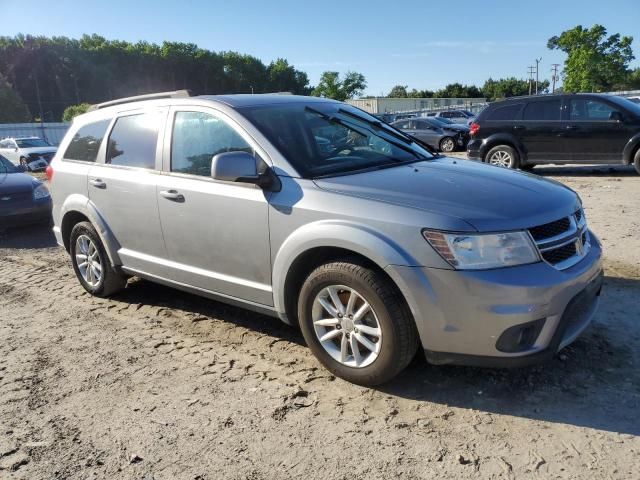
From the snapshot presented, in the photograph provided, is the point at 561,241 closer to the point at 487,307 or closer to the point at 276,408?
the point at 487,307

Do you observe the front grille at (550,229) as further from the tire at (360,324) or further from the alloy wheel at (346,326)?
the alloy wheel at (346,326)

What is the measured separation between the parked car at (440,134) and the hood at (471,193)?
16762mm

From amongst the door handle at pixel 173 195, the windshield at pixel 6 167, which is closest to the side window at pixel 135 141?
the door handle at pixel 173 195

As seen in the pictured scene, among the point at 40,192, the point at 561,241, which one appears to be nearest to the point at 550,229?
the point at 561,241

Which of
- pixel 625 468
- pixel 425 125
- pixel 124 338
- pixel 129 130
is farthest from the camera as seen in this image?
pixel 425 125

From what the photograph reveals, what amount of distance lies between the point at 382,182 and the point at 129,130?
2.50 m

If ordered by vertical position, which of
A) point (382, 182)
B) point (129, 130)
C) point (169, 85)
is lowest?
point (382, 182)

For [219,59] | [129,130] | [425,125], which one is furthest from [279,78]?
[129,130]

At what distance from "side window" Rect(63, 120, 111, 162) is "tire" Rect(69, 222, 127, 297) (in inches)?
25.8

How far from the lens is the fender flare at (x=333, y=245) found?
303 centimetres

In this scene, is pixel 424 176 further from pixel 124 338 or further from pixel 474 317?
pixel 124 338

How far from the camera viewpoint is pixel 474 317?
9.50 ft

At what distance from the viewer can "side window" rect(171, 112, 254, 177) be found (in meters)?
3.94

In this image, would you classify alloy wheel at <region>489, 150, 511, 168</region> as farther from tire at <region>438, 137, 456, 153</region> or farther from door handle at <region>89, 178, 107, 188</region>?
door handle at <region>89, 178, 107, 188</region>
